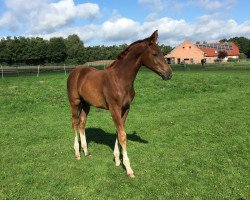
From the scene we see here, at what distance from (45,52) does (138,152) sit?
107 meters

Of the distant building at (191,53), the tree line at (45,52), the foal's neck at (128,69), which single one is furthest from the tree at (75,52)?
the foal's neck at (128,69)

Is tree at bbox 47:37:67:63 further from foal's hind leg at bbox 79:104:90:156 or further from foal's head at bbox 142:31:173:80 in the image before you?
foal's head at bbox 142:31:173:80

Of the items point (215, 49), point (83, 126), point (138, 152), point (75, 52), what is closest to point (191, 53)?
point (215, 49)

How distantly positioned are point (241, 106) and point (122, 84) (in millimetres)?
12201

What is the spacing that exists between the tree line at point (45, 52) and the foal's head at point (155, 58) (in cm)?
9682

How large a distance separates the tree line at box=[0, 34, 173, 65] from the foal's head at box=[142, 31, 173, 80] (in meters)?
96.8

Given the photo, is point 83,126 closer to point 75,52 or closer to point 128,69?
point 128,69

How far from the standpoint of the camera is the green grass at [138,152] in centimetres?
763

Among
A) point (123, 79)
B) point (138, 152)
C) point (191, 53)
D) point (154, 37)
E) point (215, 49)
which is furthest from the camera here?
point (215, 49)

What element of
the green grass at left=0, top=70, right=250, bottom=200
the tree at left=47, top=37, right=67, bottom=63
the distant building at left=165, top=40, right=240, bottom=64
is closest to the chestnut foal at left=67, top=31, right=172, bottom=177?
the green grass at left=0, top=70, right=250, bottom=200

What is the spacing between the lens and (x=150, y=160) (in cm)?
969

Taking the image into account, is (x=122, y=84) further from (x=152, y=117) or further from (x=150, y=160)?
(x=152, y=117)

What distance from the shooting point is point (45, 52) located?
111875 mm

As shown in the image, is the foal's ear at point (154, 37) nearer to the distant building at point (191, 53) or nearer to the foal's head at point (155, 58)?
the foal's head at point (155, 58)
